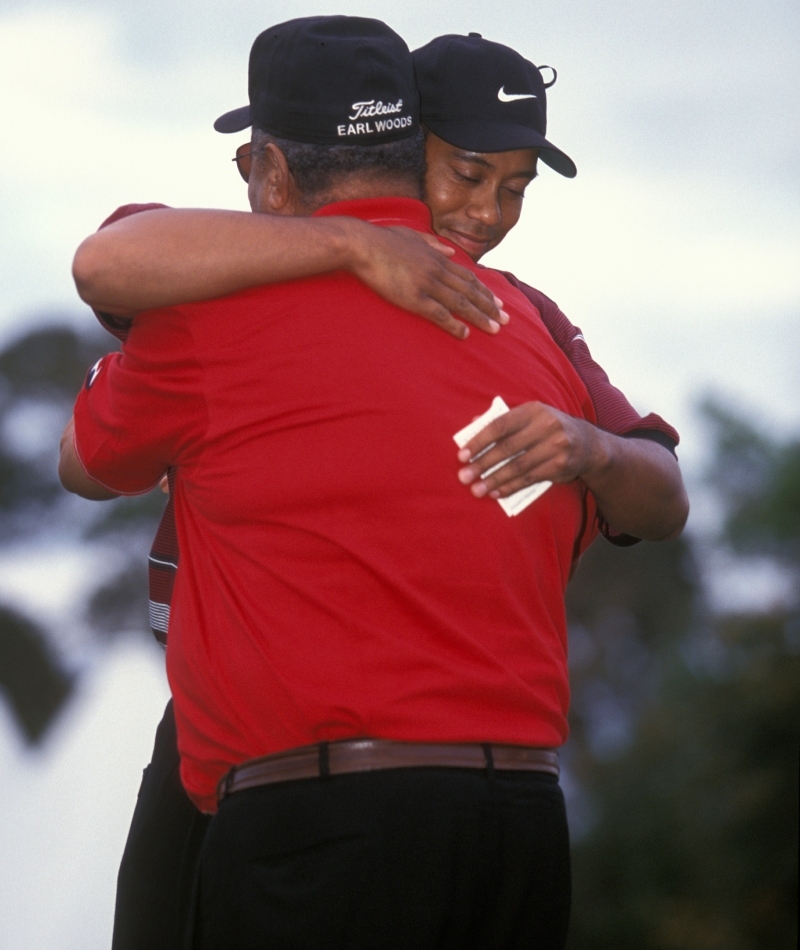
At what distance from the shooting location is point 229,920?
2004 mm

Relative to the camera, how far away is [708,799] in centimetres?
1059

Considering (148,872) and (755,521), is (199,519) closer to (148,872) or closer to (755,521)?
(148,872)

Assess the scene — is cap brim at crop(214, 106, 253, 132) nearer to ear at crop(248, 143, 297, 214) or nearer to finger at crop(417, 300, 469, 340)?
ear at crop(248, 143, 297, 214)

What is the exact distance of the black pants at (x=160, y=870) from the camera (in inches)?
100

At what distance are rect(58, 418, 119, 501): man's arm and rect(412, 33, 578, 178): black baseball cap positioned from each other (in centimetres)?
137

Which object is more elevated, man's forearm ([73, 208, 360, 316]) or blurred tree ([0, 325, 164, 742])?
man's forearm ([73, 208, 360, 316])

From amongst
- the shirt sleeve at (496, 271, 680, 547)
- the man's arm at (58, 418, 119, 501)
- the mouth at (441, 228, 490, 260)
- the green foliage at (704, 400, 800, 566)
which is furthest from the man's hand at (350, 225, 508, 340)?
the green foliage at (704, 400, 800, 566)

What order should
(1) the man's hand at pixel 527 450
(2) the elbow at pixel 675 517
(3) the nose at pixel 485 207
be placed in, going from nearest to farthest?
(1) the man's hand at pixel 527 450
(2) the elbow at pixel 675 517
(3) the nose at pixel 485 207

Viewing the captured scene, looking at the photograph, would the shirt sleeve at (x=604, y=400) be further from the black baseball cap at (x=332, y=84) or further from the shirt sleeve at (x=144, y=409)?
the shirt sleeve at (x=144, y=409)

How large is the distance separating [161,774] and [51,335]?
2411cm

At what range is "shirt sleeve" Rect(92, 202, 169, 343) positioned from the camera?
90.3 inches

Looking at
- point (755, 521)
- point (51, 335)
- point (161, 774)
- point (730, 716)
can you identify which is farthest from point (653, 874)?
point (51, 335)

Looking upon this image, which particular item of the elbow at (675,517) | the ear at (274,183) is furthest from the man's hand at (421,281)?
the elbow at (675,517)

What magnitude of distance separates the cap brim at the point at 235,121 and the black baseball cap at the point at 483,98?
83 cm
